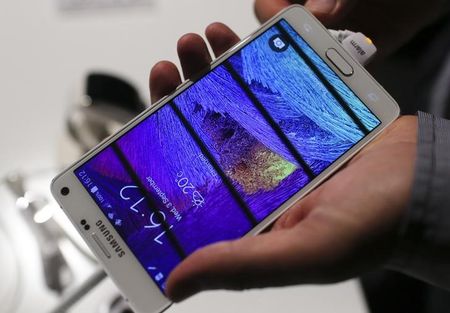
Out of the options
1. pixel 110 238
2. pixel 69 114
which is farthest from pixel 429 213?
pixel 69 114

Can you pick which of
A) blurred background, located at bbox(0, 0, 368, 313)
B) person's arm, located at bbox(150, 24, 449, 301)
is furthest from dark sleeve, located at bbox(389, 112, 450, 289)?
blurred background, located at bbox(0, 0, 368, 313)

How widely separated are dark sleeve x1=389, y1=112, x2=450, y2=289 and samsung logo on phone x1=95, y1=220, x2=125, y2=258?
0.18 m

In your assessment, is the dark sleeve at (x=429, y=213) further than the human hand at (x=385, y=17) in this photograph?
No

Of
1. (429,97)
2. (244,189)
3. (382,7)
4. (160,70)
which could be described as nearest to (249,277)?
(244,189)

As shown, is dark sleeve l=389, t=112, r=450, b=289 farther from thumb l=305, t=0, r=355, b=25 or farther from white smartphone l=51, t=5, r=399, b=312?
thumb l=305, t=0, r=355, b=25

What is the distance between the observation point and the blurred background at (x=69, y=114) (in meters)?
0.42

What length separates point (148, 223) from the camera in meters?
0.34

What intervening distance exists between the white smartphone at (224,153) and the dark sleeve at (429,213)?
0.06m

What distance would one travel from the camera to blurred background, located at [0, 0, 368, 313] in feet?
1.37

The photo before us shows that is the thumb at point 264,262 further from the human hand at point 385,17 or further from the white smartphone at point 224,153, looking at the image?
the human hand at point 385,17

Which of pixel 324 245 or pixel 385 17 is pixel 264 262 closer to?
pixel 324 245

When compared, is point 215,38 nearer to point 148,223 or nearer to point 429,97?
point 148,223

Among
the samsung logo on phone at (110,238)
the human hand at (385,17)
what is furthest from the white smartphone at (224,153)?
the human hand at (385,17)

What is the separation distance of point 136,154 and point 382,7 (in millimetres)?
299
